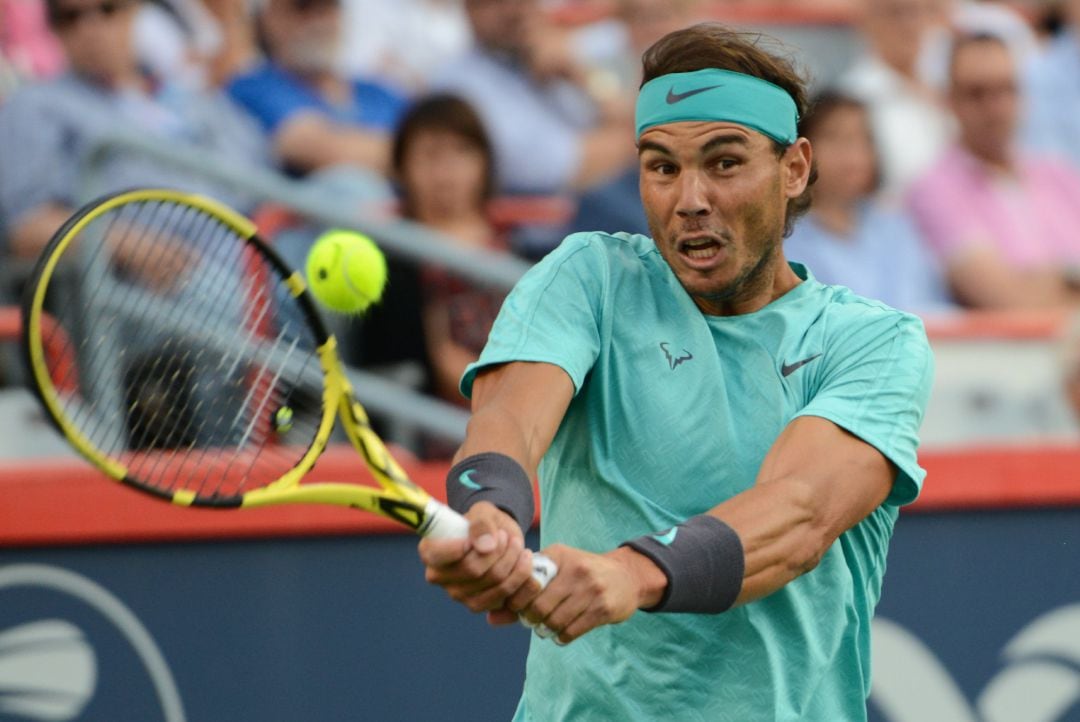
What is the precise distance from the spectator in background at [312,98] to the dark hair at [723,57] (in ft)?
11.3

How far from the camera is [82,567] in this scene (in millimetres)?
4766

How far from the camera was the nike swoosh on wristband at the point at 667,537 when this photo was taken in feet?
8.04

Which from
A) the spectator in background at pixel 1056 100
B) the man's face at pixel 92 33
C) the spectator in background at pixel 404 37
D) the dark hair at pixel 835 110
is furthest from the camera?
the spectator in background at pixel 404 37

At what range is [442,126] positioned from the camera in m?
5.75

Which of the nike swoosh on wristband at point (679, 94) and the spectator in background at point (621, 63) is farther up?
the spectator in background at point (621, 63)

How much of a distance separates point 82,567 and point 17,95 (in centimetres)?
196

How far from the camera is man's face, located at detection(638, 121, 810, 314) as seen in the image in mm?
2744

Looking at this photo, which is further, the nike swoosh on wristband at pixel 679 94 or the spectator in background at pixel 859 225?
the spectator in background at pixel 859 225

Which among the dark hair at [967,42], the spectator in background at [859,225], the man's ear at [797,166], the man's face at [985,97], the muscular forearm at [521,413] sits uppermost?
the dark hair at [967,42]

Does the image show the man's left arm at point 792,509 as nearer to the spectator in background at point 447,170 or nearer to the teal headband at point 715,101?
the teal headband at point 715,101

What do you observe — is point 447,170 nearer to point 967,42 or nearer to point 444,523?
point 967,42

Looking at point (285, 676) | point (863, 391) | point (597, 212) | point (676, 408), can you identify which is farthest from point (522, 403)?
point (597, 212)

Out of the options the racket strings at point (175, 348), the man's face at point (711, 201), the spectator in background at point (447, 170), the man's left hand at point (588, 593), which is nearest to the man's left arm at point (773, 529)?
the man's left hand at point (588, 593)

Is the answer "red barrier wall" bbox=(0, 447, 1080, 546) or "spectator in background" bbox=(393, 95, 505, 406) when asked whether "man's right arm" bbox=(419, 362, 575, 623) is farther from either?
"spectator in background" bbox=(393, 95, 505, 406)
